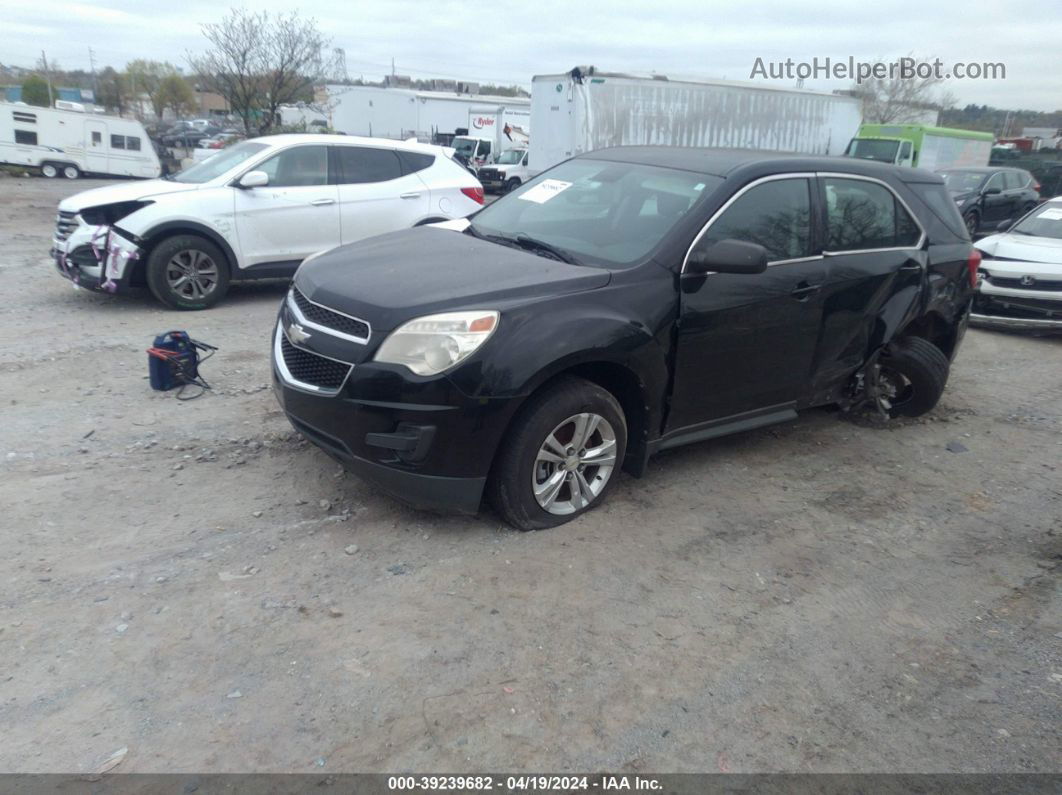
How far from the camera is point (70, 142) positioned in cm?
2853

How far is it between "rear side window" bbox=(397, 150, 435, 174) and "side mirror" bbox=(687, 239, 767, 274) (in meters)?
6.19

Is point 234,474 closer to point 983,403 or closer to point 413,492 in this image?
point 413,492

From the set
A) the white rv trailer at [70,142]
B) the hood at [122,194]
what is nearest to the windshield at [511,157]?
the white rv trailer at [70,142]

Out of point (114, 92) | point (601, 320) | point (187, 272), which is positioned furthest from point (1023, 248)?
point (114, 92)

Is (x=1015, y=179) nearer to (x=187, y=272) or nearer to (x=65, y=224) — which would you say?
(x=187, y=272)

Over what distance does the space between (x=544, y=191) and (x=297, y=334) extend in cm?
193

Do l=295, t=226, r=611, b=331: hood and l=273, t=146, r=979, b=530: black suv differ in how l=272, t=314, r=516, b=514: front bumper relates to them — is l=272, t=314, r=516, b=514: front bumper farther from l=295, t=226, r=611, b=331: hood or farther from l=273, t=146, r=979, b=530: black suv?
l=295, t=226, r=611, b=331: hood

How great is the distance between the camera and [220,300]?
8602 mm

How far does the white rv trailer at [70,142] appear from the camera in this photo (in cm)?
2819

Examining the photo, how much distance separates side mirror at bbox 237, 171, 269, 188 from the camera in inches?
324

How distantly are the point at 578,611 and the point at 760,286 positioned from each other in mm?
2143

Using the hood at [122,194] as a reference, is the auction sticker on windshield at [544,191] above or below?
above

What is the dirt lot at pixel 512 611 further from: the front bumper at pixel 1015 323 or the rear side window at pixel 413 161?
the rear side window at pixel 413 161

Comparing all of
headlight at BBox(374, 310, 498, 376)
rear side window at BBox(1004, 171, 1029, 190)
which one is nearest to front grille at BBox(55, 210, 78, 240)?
headlight at BBox(374, 310, 498, 376)
